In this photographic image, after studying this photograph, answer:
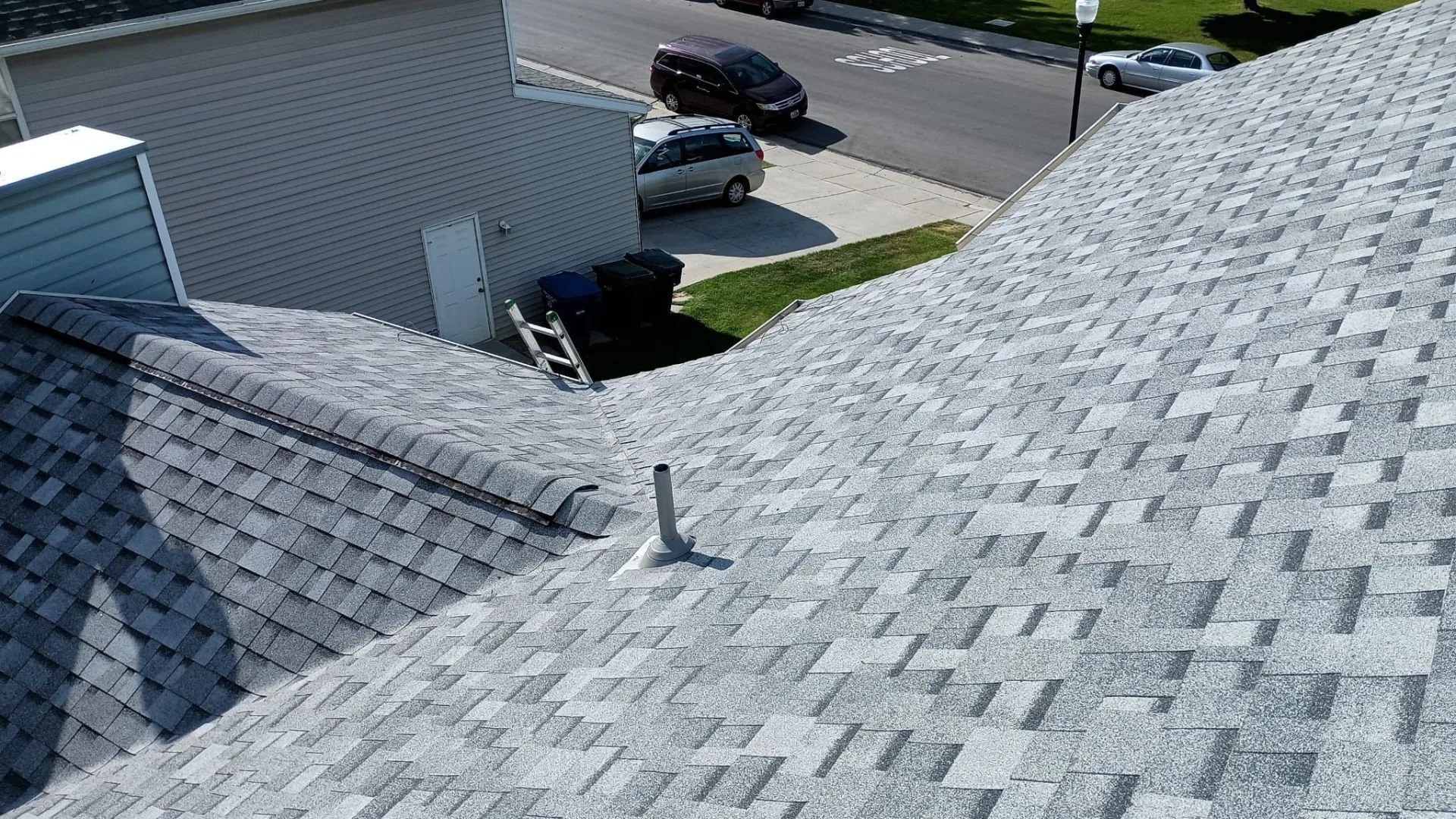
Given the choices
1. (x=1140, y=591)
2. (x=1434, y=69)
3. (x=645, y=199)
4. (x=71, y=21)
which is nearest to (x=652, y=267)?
(x=645, y=199)

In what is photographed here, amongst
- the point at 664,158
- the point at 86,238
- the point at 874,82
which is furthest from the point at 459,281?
the point at 874,82

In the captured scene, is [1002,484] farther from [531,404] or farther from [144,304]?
[144,304]

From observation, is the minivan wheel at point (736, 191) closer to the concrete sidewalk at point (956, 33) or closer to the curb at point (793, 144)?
the curb at point (793, 144)

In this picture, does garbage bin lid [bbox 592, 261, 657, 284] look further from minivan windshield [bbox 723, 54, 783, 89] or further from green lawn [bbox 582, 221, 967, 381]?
minivan windshield [bbox 723, 54, 783, 89]

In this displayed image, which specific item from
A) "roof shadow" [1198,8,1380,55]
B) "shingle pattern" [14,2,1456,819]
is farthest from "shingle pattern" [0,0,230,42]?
"roof shadow" [1198,8,1380,55]

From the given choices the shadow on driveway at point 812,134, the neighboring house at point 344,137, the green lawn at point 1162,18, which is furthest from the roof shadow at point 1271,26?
the neighboring house at point 344,137

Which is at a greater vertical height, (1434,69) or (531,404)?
(1434,69)
